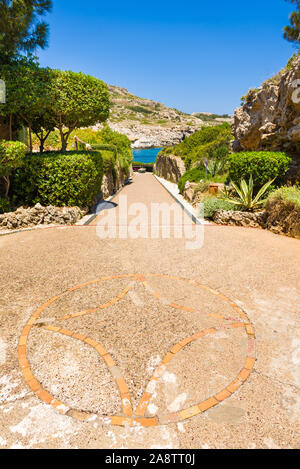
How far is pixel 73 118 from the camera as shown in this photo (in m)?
10.6

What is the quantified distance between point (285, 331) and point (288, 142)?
973 centimetres

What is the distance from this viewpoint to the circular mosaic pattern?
232 cm

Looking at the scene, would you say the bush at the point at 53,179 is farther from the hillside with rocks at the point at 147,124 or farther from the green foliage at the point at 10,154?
the hillside with rocks at the point at 147,124

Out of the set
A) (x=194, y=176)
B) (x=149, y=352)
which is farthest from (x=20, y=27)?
(x=149, y=352)

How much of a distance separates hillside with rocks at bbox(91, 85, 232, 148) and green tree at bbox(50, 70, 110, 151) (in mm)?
86559

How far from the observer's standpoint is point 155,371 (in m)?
2.82

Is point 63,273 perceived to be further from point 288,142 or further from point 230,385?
point 288,142

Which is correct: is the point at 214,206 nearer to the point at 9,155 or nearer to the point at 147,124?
the point at 9,155

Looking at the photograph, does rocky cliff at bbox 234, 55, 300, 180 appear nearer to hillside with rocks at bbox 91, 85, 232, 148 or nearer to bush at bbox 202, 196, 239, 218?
bush at bbox 202, 196, 239, 218

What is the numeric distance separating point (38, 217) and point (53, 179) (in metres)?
1.62

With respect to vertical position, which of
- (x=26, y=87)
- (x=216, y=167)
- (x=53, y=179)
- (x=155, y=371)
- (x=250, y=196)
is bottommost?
(x=155, y=371)

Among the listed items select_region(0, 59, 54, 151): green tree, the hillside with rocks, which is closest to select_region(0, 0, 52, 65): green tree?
select_region(0, 59, 54, 151): green tree

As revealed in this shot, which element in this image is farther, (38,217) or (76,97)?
(76,97)

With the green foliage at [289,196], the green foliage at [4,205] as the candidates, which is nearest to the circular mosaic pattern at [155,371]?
the green foliage at [289,196]
